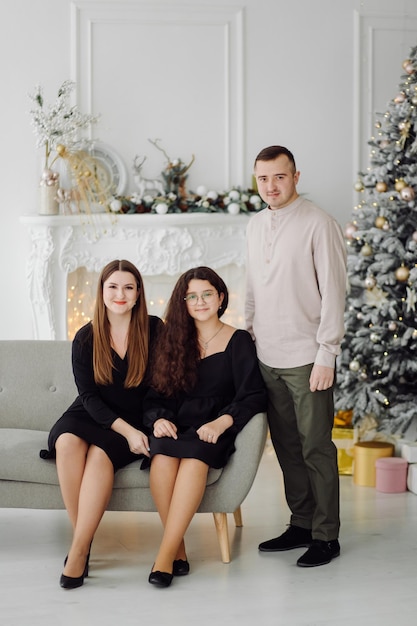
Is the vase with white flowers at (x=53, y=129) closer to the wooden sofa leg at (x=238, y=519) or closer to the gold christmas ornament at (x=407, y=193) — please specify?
the gold christmas ornament at (x=407, y=193)

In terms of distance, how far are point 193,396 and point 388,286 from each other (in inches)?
71.7

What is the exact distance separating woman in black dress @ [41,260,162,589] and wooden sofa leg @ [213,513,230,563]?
39 cm

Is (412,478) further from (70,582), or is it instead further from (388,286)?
(70,582)

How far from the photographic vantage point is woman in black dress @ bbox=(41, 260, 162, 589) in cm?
333

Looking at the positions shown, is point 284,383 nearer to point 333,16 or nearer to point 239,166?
point 239,166

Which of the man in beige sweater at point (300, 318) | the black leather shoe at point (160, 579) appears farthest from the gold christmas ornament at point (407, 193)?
the black leather shoe at point (160, 579)

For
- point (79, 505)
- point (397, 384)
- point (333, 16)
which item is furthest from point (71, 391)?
point (333, 16)

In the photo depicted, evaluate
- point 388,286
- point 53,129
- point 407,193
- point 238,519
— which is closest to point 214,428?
point 238,519

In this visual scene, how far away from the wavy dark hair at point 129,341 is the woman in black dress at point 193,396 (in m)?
0.06

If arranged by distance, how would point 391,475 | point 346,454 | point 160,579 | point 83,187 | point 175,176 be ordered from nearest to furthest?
1. point 160,579
2. point 391,475
3. point 346,454
4. point 83,187
5. point 175,176

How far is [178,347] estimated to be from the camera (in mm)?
3574

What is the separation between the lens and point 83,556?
10.7 feet

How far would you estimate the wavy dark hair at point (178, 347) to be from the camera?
355 cm

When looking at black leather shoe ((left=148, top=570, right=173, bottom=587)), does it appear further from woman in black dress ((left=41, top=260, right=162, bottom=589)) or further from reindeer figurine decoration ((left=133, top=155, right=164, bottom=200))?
reindeer figurine decoration ((left=133, top=155, right=164, bottom=200))
